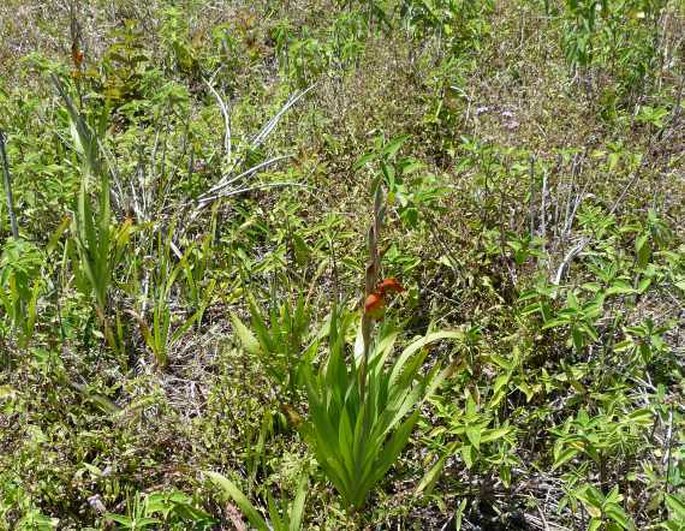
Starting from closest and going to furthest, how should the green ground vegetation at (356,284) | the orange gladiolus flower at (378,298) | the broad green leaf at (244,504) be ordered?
the orange gladiolus flower at (378,298) < the broad green leaf at (244,504) < the green ground vegetation at (356,284)

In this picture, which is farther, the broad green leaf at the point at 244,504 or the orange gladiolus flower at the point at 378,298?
the broad green leaf at the point at 244,504

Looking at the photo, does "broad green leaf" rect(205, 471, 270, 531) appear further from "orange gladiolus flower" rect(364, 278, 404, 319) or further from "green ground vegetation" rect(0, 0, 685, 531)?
"orange gladiolus flower" rect(364, 278, 404, 319)

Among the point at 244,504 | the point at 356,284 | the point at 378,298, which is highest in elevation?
the point at 378,298

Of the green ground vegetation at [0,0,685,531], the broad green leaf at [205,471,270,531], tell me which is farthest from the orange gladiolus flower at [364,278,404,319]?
the broad green leaf at [205,471,270,531]

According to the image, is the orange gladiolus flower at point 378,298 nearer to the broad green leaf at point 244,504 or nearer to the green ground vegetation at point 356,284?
the green ground vegetation at point 356,284

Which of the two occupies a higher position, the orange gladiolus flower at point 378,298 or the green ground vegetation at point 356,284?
the orange gladiolus flower at point 378,298

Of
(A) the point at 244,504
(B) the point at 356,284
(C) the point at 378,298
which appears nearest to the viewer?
(C) the point at 378,298

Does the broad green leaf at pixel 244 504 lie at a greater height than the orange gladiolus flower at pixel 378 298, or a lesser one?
lesser

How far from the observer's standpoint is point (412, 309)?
8.68 feet

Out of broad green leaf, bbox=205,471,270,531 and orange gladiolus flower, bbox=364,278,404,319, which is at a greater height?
orange gladiolus flower, bbox=364,278,404,319

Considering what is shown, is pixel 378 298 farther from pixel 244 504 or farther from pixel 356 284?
pixel 356 284

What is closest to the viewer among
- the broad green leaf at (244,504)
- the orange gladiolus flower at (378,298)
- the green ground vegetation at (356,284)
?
the orange gladiolus flower at (378,298)

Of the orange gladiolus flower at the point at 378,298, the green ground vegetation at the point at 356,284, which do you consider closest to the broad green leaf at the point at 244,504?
the green ground vegetation at the point at 356,284

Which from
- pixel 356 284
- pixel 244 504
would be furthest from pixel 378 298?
pixel 356 284
